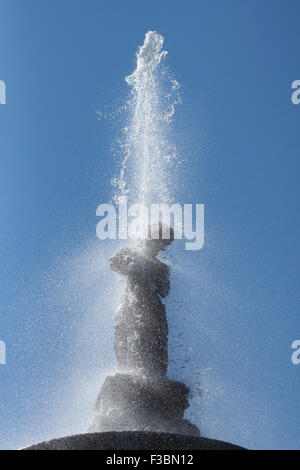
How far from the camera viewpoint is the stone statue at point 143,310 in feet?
38.1

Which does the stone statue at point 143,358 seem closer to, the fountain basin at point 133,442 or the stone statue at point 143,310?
the stone statue at point 143,310

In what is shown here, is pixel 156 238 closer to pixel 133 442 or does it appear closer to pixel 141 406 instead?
pixel 141 406

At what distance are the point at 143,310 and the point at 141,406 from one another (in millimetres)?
2369

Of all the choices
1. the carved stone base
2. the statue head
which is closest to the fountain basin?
the carved stone base

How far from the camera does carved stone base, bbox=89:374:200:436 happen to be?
402 inches

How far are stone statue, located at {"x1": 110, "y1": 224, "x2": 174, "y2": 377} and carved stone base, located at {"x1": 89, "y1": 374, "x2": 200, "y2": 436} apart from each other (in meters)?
0.63

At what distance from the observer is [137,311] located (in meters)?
12.2

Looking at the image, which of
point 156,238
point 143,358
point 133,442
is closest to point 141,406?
point 143,358

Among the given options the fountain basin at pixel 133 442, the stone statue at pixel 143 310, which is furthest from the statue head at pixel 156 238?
the fountain basin at pixel 133 442

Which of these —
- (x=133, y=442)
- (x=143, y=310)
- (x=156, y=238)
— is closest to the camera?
(x=133, y=442)

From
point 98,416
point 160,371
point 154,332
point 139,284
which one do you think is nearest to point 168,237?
point 139,284

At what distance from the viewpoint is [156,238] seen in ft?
43.7

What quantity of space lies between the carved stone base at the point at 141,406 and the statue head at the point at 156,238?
345 centimetres
